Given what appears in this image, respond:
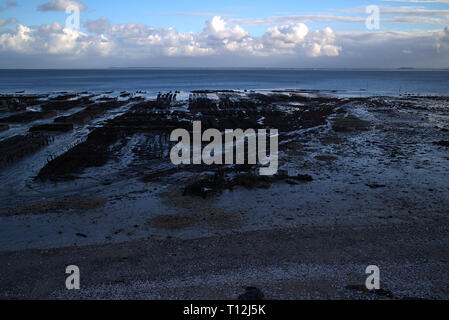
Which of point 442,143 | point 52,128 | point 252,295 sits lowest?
point 252,295

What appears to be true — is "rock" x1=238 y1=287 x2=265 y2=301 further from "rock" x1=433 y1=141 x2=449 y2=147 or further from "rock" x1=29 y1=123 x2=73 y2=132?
"rock" x1=29 y1=123 x2=73 y2=132

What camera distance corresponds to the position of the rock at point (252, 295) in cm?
744

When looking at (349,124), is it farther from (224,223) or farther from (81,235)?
(81,235)

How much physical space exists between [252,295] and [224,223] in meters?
4.34

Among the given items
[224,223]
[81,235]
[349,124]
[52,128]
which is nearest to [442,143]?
[349,124]

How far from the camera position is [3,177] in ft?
53.1

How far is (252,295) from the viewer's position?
7504 mm

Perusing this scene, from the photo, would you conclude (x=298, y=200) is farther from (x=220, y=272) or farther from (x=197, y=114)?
(x=197, y=114)

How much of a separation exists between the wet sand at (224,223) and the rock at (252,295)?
0.23 m

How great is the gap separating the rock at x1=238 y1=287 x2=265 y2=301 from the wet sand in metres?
0.23

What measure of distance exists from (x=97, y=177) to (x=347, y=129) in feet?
73.5

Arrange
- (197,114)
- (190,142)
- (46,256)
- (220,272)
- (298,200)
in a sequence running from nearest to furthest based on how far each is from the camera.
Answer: (220,272) < (46,256) < (298,200) < (190,142) < (197,114)

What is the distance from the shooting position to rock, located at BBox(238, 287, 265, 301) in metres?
7.44
